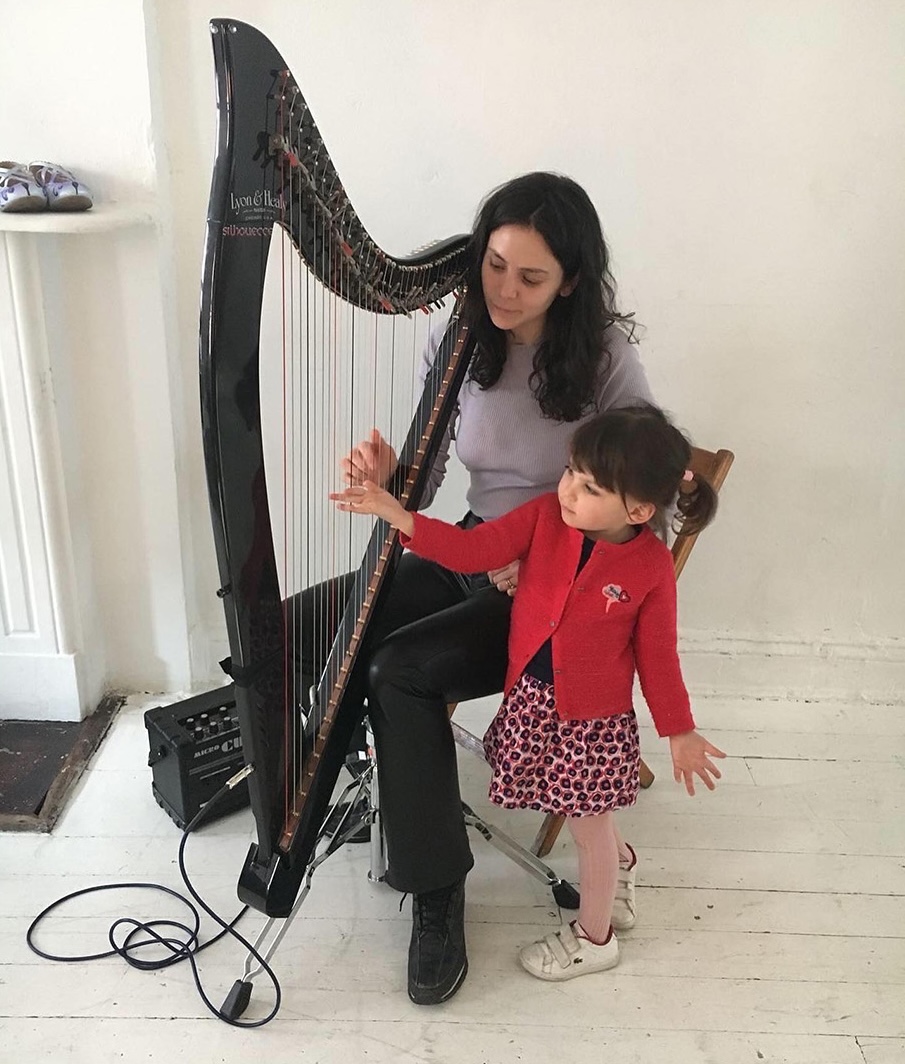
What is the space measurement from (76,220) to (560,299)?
2.63 ft

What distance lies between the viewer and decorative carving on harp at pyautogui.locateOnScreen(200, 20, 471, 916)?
0.89 meters

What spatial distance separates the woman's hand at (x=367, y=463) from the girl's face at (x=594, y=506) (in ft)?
0.91

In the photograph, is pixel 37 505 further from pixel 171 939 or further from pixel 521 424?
pixel 521 424

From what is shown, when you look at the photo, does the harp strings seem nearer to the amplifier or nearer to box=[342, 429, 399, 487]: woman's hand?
box=[342, 429, 399, 487]: woman's hand

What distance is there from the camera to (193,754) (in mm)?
1704

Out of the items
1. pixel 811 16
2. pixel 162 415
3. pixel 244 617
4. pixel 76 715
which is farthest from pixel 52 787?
pixel 811 16

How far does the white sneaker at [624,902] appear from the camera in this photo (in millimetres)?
1588

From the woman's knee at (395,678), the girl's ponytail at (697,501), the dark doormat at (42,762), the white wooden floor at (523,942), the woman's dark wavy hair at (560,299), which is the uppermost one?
the woman's dark wavy hair at (560,299)

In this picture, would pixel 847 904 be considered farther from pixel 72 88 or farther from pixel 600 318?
pixel 72 88

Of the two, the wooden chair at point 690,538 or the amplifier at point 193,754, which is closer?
the wooden chair at point 690,538

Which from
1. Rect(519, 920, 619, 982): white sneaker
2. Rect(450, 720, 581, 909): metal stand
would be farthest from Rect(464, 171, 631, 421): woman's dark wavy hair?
Rect(519, 920, 619, 982): white sneaker

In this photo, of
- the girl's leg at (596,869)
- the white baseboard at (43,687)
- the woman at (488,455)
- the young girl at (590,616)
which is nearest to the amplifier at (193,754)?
the white baseboard at (43,687)

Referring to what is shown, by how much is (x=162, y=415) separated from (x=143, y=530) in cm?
25

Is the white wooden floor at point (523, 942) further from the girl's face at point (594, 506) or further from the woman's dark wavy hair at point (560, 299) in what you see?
the woman's dark wavy hair at point (560, 299)
